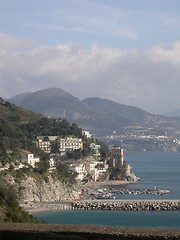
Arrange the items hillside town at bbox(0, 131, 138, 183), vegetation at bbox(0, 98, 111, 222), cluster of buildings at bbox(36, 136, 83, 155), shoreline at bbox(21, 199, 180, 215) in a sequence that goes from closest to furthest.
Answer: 1. shoreline at bbox(21, 199, 180, 215)
2. vegetation at bbox(0, 98, 111, 222)
3. hillside town at bbox(0, 131, 138, 183)
4. cluster of buildings at bbox(36, 136, 83, 155)

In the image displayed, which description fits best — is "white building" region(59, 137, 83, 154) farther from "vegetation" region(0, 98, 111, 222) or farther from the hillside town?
"vegetation" region(0, 98, 111, 222)

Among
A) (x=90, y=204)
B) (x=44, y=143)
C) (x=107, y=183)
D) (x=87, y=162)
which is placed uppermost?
(x=44, y=143)

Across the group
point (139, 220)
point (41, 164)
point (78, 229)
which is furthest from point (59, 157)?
point (78, 229)

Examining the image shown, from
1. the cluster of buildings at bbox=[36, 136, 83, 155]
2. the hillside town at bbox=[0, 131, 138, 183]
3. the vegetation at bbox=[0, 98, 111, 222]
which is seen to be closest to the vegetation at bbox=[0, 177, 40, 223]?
the vegetation at bbox=[0, 98, 111, 222]

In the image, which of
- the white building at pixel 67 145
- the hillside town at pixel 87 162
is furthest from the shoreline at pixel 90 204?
the white building at pixel 67 145

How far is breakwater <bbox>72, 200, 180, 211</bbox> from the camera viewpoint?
4616 cm

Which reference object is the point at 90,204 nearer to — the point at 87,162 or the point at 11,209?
the point at 87,162

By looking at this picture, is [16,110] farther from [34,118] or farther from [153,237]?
[153,237]

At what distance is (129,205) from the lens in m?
47.3

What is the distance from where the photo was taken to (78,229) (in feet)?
11.2

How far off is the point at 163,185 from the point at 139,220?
3157 cm

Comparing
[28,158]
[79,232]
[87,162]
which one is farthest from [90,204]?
[79,232]

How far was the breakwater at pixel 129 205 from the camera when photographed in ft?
151

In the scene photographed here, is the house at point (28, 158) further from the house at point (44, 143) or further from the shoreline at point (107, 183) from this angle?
the shoreline at point (107, 183)
